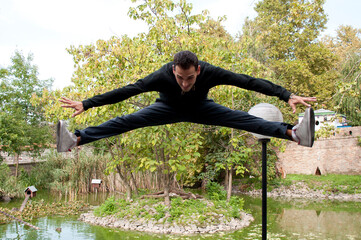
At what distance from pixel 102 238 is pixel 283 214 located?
6395mm

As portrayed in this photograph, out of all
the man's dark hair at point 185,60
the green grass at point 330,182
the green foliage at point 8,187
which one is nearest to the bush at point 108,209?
the green foliage at point 8,187

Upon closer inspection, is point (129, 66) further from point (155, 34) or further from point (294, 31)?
point (294, 31)

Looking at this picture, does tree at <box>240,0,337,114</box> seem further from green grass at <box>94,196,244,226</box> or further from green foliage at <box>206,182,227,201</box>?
green grass at <box>94,196,244,226</box>

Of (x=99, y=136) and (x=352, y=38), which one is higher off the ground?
(x=352, y=38)

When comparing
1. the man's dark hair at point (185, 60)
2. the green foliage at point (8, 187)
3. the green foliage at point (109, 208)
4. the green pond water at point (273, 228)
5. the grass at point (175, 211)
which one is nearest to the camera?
the man's dark hair at point (185, 60)

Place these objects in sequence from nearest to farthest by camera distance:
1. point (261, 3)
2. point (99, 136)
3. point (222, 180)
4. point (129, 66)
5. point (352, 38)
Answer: point (99, 136)
point (129, 66)
point (222, 180)
point (261, 3)
point (352, 38)

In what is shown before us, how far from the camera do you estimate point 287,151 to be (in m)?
19.1

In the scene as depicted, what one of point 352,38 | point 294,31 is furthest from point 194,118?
point 352,38

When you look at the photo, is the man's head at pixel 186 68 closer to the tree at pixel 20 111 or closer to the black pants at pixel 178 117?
the black pants at pixel 178 117

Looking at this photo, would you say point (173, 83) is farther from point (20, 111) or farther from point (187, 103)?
point (20, 111)

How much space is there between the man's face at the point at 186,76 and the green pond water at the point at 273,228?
5.43 meters

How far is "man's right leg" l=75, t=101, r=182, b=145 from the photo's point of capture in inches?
119

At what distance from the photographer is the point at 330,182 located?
52.3 ft

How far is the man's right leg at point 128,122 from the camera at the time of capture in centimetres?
303
